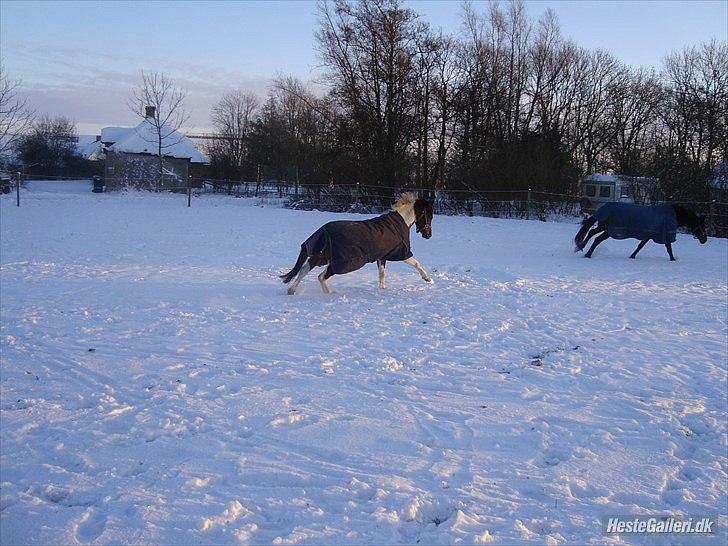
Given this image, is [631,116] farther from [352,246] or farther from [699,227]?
[352,246]

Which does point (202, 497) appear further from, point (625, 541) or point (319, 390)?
point (625, 541)

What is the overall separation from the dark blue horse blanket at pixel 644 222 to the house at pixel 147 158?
34084 mm

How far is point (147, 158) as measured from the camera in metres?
44.7

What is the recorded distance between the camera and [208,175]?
52125 mm

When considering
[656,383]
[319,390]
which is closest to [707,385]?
[656,383]

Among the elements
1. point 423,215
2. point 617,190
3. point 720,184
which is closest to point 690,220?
point 423,215

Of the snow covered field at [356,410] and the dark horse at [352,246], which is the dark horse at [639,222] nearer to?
the snow covered field at [356,410]

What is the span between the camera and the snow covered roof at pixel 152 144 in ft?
147

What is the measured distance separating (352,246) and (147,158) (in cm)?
4073

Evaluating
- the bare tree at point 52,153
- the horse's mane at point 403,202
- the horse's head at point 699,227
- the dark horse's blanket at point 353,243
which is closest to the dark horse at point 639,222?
the horse's head at point 699,227

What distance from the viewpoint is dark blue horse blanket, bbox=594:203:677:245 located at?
1270 centimetres

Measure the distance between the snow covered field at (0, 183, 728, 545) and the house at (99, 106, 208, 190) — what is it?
3498 centimetres

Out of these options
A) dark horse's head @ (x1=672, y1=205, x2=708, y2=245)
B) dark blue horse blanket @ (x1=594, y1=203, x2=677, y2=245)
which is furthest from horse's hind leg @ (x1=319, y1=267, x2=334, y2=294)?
dark horse's head @ (x1=672, y1=205, x2=708, y2=245)

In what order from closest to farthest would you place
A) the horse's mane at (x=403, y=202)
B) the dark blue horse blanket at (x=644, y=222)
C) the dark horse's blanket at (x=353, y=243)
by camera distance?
the dark horse's blanket at (x=353, y=243) → the horse's mane at (x=403, y=202) → the dark blue horse blanket at (x=644, y=222)
